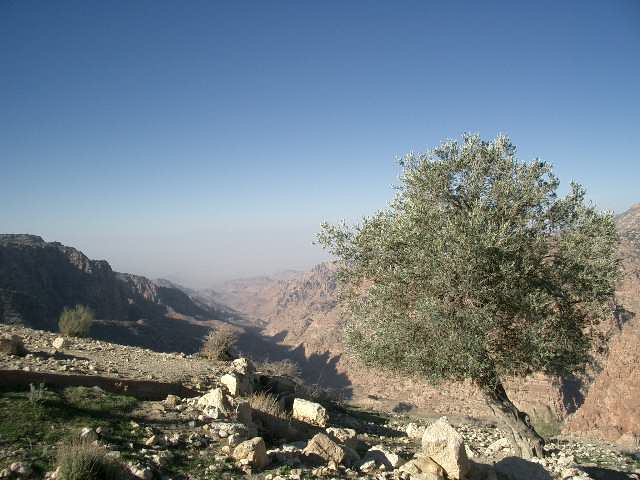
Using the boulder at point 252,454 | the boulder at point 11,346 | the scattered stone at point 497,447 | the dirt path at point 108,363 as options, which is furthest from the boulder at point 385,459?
the boulder at point 11,346

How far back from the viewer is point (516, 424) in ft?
46.5

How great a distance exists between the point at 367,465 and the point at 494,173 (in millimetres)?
10373

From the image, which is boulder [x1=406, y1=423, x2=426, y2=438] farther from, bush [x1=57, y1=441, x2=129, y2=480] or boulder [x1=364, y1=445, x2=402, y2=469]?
bush [x1=57, y1=441, x2=129, y2=480]

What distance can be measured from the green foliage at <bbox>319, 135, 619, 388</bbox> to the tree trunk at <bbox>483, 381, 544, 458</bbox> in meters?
1.28

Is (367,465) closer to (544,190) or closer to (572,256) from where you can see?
(572,256)

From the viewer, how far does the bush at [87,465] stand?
718 centimetres

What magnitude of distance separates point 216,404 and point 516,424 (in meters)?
10.4

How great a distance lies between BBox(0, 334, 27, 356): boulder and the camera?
15898 mm

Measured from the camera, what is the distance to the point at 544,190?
13625 mm

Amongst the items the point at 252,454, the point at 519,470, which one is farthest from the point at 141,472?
the point at 519,470

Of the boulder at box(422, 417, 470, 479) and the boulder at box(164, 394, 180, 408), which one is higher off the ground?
the boulder at box(422, 417, 470, 479)

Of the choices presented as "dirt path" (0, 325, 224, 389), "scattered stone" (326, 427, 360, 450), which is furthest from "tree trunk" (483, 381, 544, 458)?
"dirt path" (0, 325, 224, 389)

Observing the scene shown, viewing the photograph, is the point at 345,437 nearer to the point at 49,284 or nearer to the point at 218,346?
the point at 218,346

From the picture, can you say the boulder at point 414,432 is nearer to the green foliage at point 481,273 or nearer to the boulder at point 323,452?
the green foliage at point 481,273
